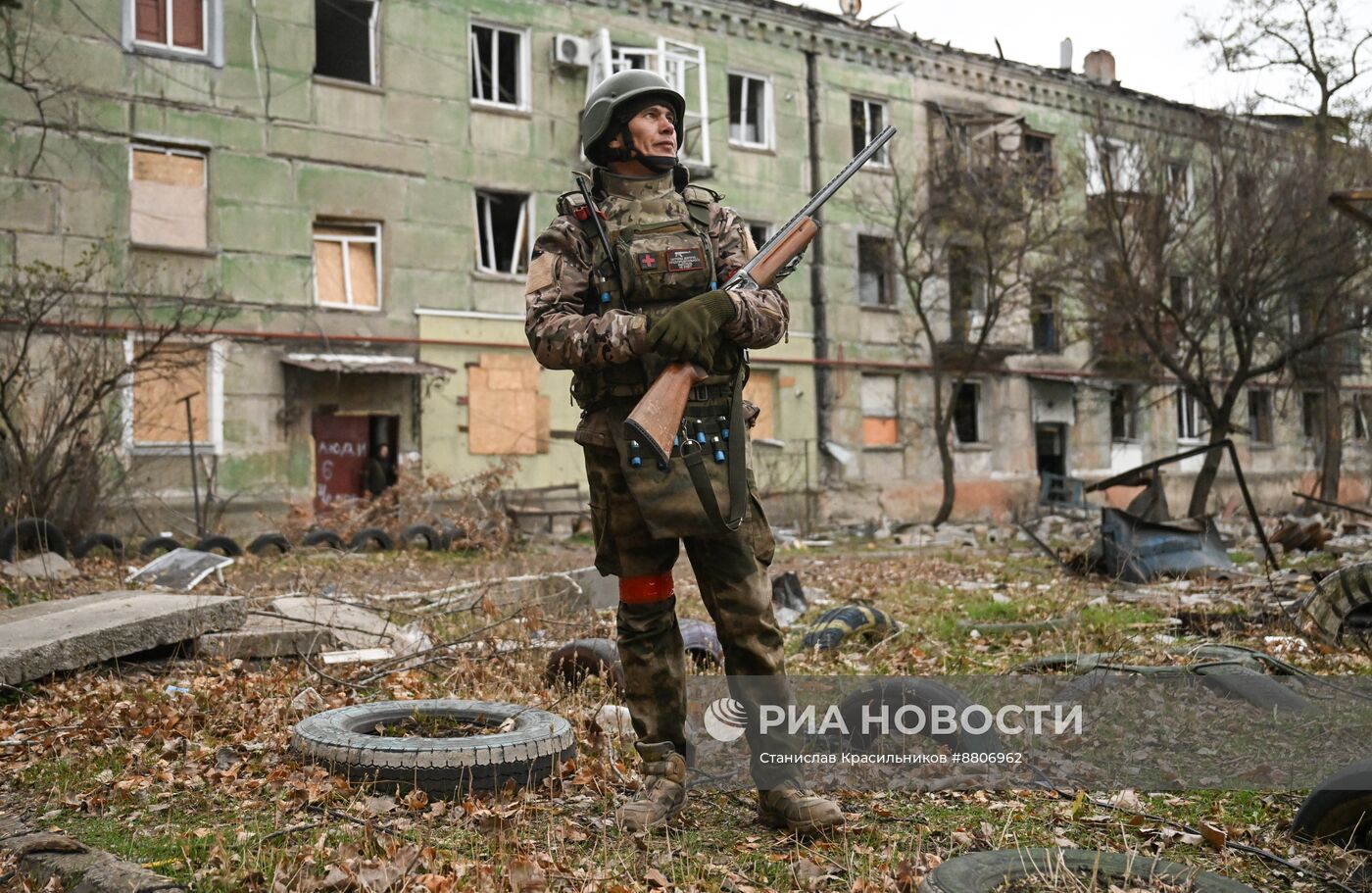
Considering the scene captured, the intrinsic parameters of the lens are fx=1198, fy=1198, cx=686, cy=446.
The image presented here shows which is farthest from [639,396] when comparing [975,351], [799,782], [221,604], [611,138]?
[975,351]

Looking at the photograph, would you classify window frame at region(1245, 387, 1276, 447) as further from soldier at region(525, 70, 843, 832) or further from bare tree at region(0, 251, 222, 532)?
soldier at region(525, 70, 843, 832)

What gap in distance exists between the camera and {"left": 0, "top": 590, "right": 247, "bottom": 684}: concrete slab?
18.1 ft

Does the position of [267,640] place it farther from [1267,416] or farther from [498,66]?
[1267,416]

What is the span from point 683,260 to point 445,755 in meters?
1.80

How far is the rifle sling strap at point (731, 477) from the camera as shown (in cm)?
363

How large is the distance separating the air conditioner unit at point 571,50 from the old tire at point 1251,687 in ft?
59.2

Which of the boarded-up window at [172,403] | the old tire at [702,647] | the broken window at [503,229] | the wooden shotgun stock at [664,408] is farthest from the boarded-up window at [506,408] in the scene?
the wooden shotgun stock at [664,408]

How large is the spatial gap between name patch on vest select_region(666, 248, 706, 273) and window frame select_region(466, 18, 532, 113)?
→ 57.9ft

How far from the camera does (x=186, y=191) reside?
697 inches

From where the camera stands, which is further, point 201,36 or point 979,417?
point 979,417

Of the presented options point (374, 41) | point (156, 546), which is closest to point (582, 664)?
point (156, 546)

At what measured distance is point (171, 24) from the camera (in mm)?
17828

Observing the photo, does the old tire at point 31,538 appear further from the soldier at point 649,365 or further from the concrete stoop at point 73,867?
the soldier at point 649,365

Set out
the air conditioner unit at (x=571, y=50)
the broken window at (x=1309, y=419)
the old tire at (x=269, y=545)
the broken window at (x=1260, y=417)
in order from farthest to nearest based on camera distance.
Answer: the broken window at (x=1260, y=417) < the broken window at (x=1309, y=419) < the air conditioner unit at (x=571, y=50) < the old tire at (x=269, y=545)
